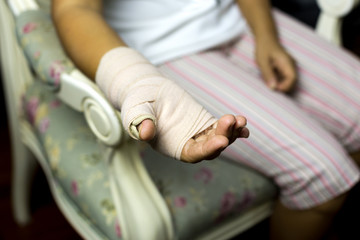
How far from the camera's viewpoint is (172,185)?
64cm

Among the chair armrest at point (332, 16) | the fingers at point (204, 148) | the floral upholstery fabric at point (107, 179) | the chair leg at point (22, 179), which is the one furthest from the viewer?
the chair leg at point (22, 179)

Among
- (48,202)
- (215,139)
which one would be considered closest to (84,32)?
(215,139)

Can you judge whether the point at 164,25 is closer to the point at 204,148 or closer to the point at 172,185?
the point at 172,185

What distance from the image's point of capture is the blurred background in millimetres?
1047

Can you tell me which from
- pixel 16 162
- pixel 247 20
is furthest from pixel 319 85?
pixel 16 162

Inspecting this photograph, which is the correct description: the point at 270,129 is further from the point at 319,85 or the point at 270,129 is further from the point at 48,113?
the point at 48,113

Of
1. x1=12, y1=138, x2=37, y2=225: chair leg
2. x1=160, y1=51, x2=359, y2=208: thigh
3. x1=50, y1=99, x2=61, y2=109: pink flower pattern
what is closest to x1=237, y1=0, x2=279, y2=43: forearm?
x1=160, y1=51, x2=359, y2=208: thigh

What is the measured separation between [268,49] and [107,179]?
34 centimetres

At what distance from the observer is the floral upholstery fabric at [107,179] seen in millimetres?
621

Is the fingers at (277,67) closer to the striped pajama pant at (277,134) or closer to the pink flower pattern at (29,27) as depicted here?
the striped pajama pant at (277,134)

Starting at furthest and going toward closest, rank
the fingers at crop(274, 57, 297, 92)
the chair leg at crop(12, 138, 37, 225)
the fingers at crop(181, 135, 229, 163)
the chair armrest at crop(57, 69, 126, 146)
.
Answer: the chair leg at crop(12, 138, 37, 225) → the fingers at crop(274, 57, 297, 92) → the chair armrest at crop(57, 69, 126, 146) → the fingers at crop(181, 135, 229, 163)

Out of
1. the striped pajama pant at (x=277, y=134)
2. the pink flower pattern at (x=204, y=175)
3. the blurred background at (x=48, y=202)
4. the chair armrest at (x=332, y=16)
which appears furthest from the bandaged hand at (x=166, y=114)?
the blurred background at (x=48, y=202)

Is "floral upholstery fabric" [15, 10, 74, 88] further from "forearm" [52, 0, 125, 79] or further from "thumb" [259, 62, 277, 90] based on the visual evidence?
"thumb" [259, 62, 277, 90]

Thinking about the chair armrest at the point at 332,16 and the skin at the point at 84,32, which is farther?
the chair armrest at the point at 332,16
